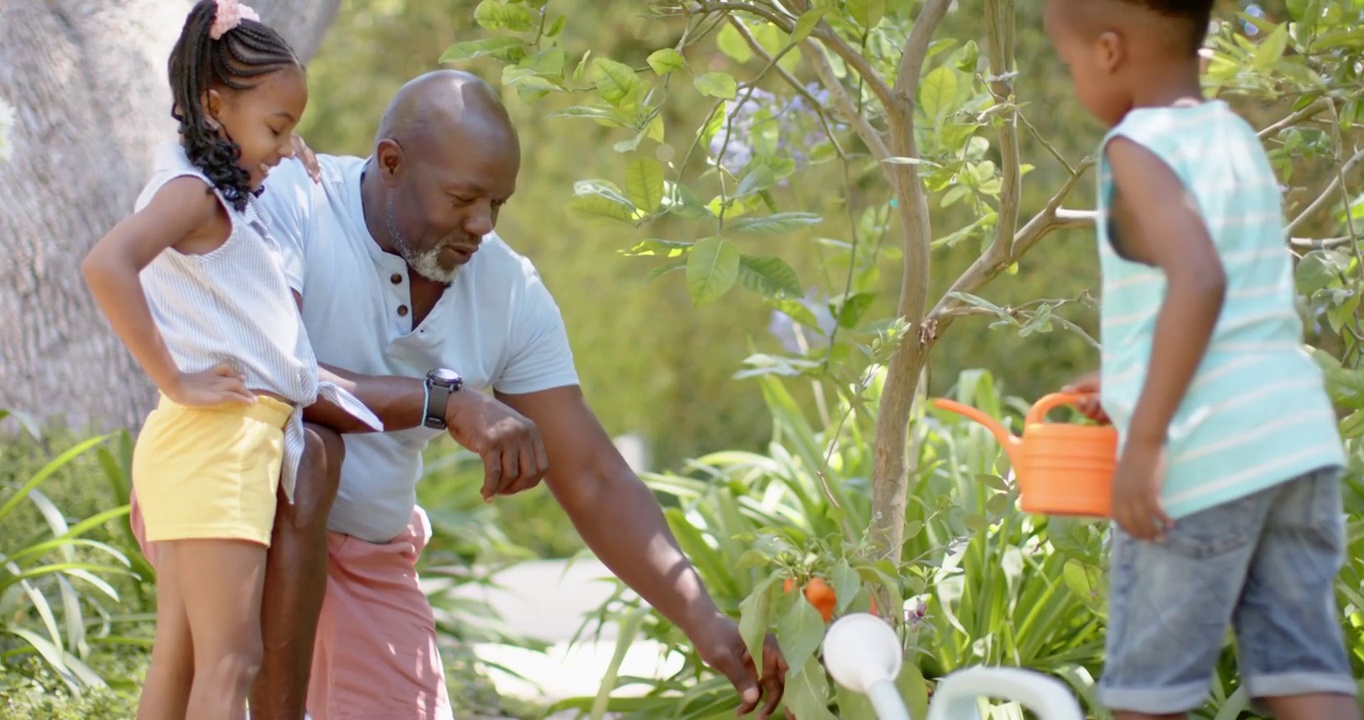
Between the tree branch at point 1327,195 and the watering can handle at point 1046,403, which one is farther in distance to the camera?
the tree branch at point 1327,195

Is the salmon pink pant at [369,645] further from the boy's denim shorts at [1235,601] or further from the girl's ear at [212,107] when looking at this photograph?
the boy's denim shorts at [1235,601]

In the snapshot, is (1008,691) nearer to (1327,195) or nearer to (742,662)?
(742,662)

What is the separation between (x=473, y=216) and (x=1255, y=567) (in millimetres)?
1377

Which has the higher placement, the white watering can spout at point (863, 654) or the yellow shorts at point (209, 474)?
the yellow shorts at point (209, 474)

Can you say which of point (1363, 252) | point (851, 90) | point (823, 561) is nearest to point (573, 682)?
point (851, 90)

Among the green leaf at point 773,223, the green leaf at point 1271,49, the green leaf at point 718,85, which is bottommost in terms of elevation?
the green leaf at point 773,223

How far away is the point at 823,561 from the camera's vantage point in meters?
2.39

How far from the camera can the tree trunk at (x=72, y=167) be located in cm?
371

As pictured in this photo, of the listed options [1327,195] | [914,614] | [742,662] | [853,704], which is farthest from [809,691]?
[1327,195]

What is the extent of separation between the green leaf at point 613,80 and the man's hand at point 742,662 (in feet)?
2.78

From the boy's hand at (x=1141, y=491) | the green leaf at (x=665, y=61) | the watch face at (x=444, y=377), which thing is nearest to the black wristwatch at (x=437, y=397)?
the watch face at (x=444, y=377)

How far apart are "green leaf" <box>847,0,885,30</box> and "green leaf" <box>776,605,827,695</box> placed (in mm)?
875

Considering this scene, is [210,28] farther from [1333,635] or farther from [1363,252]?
[1363,252]

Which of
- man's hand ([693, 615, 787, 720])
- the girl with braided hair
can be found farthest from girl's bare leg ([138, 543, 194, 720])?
man's hand ([693, 615, 787, 720])
